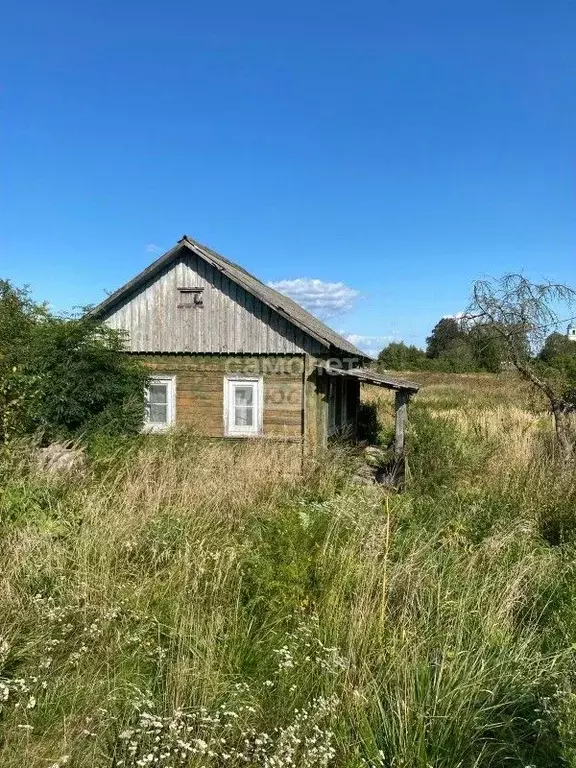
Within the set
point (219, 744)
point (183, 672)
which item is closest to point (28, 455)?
point (183, 672)

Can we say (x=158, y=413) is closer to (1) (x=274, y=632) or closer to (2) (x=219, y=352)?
(2) (x=219, y=352)

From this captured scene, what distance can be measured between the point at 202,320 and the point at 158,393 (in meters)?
2.18

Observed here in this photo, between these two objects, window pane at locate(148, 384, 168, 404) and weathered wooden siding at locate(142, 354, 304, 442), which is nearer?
weathered wooden siding at locate(142, 354, 304, 442)

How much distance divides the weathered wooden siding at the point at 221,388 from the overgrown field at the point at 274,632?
21.3 feet

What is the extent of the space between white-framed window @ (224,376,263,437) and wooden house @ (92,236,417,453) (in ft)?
0.08

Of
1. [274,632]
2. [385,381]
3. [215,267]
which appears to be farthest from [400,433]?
[274,632]

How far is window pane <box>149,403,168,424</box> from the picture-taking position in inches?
537

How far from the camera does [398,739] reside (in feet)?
9.82

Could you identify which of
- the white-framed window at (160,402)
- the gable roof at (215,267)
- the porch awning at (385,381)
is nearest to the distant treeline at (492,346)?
the porch awning at (385,381)

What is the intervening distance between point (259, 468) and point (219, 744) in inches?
219

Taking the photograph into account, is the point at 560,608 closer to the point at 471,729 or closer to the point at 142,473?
the point at 471,729

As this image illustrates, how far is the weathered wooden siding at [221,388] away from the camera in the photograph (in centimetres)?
1298

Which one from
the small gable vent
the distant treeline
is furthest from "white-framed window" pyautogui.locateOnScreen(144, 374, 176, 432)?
the distant treeline

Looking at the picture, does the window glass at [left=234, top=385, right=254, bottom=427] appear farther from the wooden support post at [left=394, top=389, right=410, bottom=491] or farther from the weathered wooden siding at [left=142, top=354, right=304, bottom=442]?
the wooden support post at [left=394, top=389, right=410, bottom=491]
